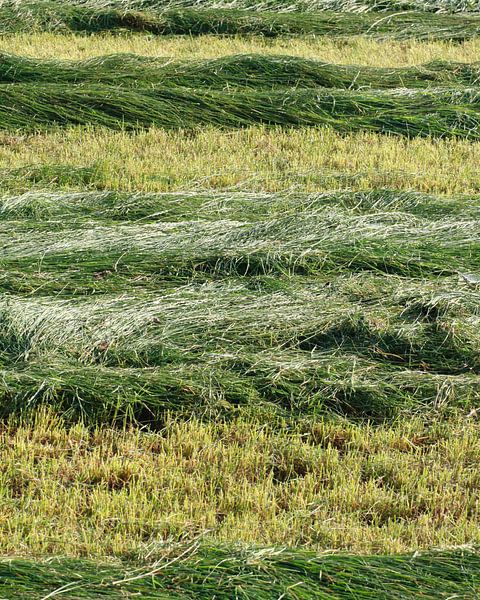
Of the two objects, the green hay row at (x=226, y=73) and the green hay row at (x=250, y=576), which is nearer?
the green hay row at (x=250, y=576)

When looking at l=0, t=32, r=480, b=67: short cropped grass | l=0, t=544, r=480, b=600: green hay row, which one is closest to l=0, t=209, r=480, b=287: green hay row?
l=0, t=544, r=480, b=600: green hay row

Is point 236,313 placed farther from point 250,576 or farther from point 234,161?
point 234,161

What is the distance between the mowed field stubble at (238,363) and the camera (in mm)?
3627

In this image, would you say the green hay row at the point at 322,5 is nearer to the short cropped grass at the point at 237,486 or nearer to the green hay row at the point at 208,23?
the green hay row at the point at 208,23

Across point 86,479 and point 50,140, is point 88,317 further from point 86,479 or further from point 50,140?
point 50,140

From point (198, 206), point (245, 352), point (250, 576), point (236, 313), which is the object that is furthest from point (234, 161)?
point (250, 576)

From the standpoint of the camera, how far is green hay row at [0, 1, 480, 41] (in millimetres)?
12883

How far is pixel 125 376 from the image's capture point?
4.70 metres

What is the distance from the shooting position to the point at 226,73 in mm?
10023

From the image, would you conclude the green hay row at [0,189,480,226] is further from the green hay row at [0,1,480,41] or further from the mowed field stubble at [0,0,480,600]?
the green hay row at [0,1,480,41]

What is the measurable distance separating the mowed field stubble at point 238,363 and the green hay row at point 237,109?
0.14 m

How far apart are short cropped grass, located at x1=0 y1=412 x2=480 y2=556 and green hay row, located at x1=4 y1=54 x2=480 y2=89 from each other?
18.9 ft

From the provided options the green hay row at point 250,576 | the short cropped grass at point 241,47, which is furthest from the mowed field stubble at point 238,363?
the short cropped grass at point 241,47

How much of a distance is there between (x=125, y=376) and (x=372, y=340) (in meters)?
1.14
